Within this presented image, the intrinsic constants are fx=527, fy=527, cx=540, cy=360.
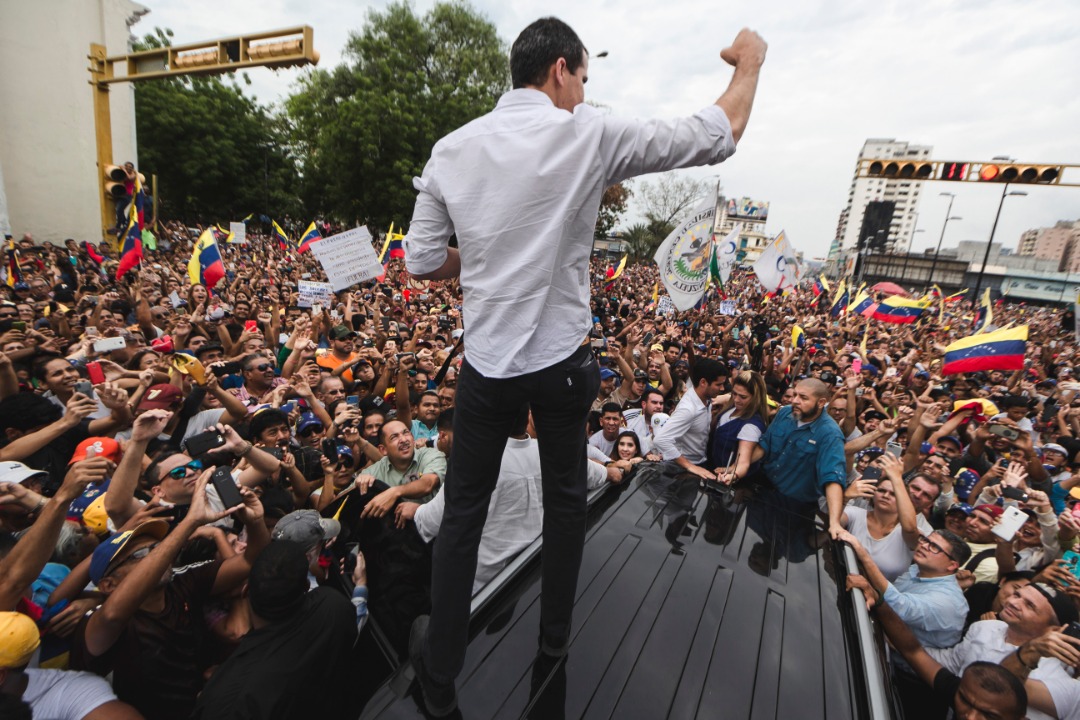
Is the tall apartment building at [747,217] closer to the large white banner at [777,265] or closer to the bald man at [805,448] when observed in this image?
the large white banner at [777,265]

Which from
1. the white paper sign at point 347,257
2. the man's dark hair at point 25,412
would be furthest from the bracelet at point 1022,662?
the white paper sign at point 347,257

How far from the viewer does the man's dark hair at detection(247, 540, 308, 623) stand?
223cm

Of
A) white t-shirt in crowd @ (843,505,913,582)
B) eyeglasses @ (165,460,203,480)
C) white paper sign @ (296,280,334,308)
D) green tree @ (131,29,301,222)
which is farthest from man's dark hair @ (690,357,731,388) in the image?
green tree @ (131,29,301,222)

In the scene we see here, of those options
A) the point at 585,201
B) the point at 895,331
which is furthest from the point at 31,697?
the point at 895,331

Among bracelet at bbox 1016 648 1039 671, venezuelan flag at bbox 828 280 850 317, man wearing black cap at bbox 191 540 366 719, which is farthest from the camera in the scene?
venezuelan flag at bbox 828 280 850 317

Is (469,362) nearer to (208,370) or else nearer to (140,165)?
(208,370)

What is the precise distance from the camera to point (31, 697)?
210cm

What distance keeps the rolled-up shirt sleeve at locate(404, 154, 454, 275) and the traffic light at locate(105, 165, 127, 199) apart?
580 inches

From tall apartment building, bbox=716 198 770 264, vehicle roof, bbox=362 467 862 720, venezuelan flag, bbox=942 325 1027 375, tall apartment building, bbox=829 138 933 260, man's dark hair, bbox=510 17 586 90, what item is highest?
tall apartment building, bbox=829 138 933 260

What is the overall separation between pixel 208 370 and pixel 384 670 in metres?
3.65

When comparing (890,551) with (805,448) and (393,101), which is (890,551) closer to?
(805,448)

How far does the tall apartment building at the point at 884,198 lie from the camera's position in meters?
123

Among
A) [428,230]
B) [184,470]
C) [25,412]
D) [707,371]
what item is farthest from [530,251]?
[25,412]

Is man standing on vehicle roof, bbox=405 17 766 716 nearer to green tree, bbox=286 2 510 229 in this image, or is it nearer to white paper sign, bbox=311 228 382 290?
white paper sign, bbox=311 228 382 290
